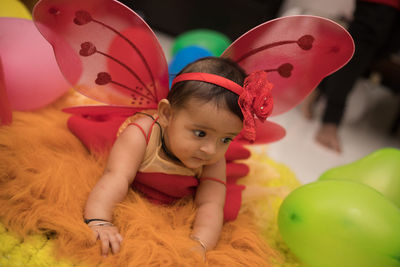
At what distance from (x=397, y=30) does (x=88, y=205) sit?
1.77 metres

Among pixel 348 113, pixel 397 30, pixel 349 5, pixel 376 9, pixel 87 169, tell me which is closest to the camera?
pixel 87 169

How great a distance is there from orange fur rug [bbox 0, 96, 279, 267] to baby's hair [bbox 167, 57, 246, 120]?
262 millimetres

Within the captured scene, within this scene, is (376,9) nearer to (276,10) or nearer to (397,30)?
(397,30)

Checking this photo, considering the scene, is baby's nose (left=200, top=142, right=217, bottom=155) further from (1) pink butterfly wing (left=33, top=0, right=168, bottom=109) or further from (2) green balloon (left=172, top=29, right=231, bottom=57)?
(2) green balloon (left=172, top=29, right=231, bottom=57)

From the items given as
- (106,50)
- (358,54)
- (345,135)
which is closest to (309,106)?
(345,135)

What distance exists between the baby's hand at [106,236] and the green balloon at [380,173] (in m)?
0.66

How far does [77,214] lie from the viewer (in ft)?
2.48

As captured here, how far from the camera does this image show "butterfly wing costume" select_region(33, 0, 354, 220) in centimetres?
78

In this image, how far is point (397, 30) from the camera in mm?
1813

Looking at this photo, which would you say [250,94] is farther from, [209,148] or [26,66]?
[26,66]

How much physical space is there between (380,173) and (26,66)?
1.05m

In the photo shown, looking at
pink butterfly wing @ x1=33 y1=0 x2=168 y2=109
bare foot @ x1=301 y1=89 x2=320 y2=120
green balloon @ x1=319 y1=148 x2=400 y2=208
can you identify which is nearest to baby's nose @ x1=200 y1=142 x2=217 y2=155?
pink butterfly wing @ x1=33 y1=0 x2=168 y2=109

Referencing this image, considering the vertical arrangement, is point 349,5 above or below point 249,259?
above

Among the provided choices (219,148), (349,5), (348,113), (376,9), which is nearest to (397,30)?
(376,9)
